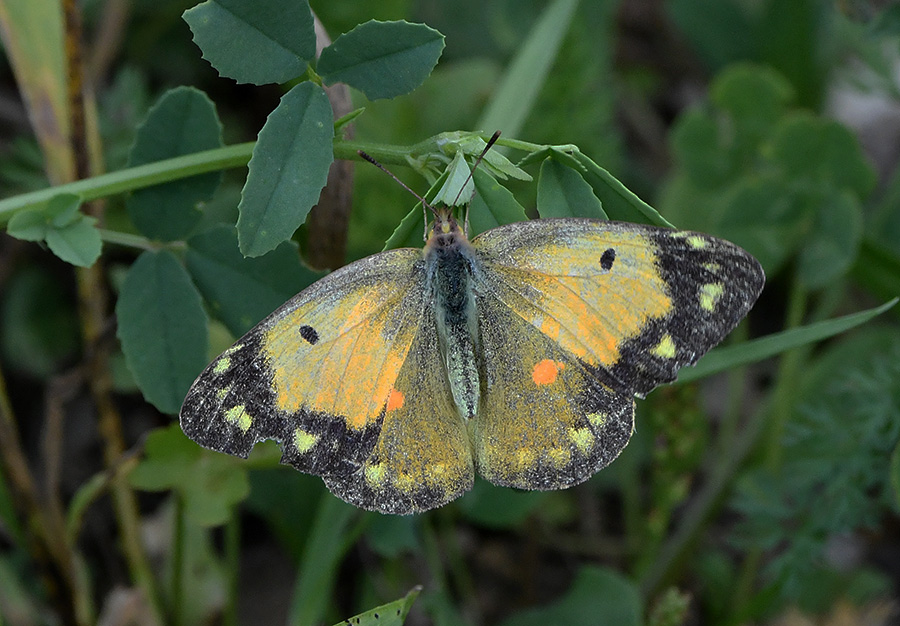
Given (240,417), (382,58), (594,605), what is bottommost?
(594,605)

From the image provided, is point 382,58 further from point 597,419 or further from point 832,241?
point 832,241

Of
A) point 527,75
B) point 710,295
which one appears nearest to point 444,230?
point 710,295

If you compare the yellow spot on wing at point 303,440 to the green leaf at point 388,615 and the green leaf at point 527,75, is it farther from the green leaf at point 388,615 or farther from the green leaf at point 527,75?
the green leaf at point 527,75

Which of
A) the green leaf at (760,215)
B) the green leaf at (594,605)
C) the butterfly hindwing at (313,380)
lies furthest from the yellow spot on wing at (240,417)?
the green leaf at (760,215)

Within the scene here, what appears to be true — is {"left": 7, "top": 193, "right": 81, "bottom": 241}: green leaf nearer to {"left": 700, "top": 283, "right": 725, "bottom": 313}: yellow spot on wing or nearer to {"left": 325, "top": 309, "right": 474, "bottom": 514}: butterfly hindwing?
{"left": 325, "top": 309, "right": 474, "bottom": 514}: butterfly hindwing

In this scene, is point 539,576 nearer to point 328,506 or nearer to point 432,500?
point 328,506

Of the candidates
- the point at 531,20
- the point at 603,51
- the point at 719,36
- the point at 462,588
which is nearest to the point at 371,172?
the point at 531,20
